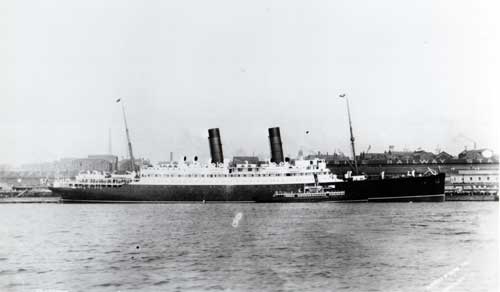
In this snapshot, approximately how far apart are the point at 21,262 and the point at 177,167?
28.0 meters

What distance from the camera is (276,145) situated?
41.3 meters

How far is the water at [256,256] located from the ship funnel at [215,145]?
1594cm

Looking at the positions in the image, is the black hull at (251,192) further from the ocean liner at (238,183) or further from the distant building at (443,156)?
the distant building at (443,156)

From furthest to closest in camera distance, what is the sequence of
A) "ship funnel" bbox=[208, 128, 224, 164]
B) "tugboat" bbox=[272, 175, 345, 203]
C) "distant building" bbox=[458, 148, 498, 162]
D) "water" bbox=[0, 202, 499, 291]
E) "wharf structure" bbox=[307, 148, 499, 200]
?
"wharf structure" bbox=[307, 148, 499, 200] → "distant building" bbox=[458, 148, 498, 162] → "ship funnel" bbox=[208, 128, 224, 164] → "tugboat" bbox=[272, 175, 345, 203] → "water" bbox=[0, 202, 499, 291]

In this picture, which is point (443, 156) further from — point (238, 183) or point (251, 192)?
point (238, 183)

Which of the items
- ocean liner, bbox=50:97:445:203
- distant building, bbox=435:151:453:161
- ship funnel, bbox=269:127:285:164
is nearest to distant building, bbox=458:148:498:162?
distant building, bbox=435:151:453:161

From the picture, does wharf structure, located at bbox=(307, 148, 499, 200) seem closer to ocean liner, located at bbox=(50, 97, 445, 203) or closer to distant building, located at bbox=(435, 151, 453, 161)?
distant building, located at bbox=(435, 151, 453, 161)

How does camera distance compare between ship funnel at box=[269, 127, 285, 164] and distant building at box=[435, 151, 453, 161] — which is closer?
ship funnel at box=[269, 127, 285, 164]

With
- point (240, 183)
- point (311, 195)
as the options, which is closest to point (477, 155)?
point (311, 195)

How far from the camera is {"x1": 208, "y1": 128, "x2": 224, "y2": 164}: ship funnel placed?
41344mm

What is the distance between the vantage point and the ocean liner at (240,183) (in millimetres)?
40531

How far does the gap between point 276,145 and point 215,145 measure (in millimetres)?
4096

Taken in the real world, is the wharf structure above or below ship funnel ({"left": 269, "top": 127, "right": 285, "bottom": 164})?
below

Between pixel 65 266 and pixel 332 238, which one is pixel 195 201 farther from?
pixel 65 266
